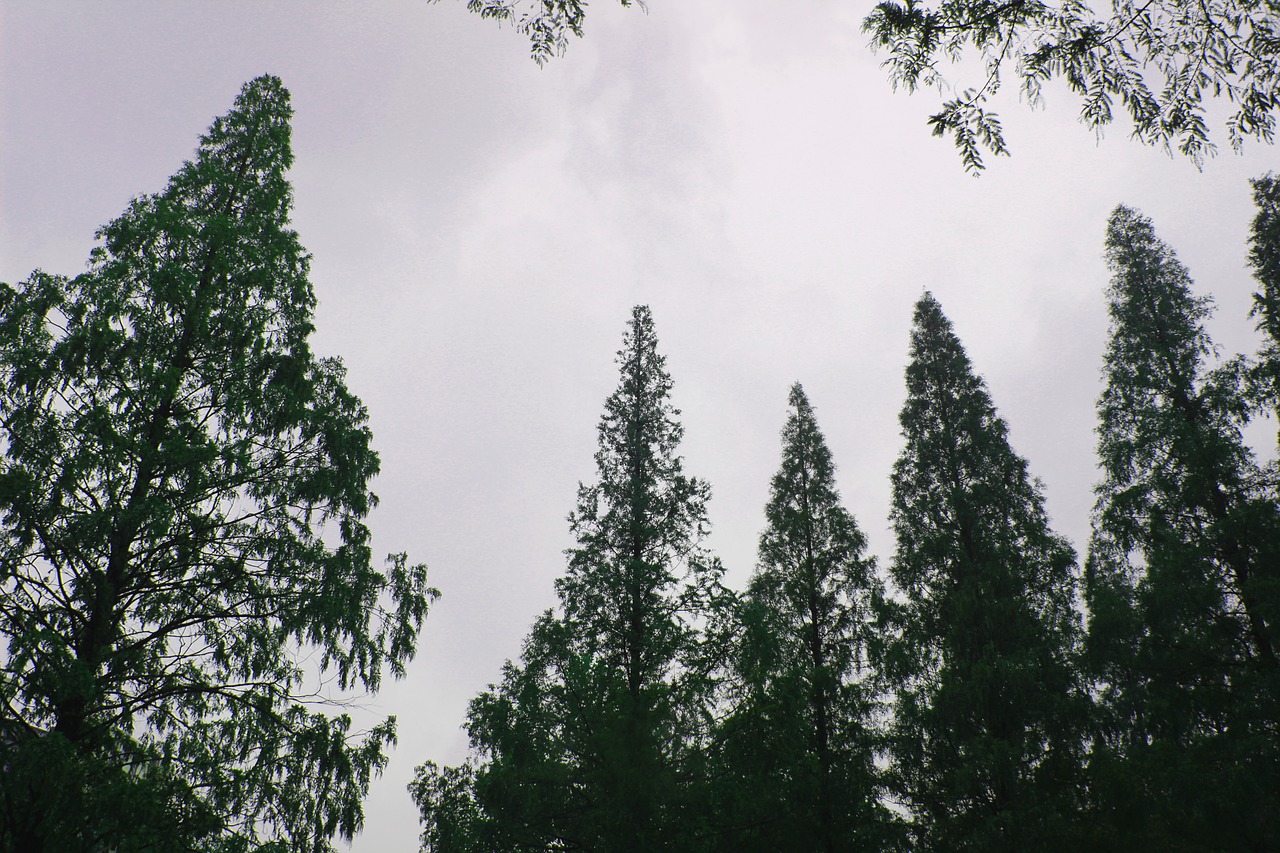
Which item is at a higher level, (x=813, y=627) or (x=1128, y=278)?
(x=1128, y=278)

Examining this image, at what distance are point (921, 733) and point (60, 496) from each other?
14.5 meters

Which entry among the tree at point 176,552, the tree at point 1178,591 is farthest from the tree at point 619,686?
the tree at point 1178,591

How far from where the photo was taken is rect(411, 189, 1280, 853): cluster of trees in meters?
9.63

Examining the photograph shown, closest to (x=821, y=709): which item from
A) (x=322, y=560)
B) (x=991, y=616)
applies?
(x=991, y=616)

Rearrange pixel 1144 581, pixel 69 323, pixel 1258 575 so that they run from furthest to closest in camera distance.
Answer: pixel 1144 581 < pixel 1258 575 < pixel 69 323

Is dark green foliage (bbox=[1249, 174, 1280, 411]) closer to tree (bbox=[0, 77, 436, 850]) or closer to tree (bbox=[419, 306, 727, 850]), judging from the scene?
tree (bbox=[419, 306, 727, 850])

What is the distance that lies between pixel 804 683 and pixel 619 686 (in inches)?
165

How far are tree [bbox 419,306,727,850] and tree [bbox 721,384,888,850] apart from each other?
3.21 feet

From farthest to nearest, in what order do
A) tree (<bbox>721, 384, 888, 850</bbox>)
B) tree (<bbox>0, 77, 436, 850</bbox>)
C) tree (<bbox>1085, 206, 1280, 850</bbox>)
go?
tree (<bbox>721, 384, 888, 850</bbox>) → tree (<bbox>1085, 206, 1280, 850</bbox>) → tree (<bbox>0, 77, 436, 850</bbox>)

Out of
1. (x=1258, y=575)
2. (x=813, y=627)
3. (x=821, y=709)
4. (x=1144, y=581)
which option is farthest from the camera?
(x=813, y=627)

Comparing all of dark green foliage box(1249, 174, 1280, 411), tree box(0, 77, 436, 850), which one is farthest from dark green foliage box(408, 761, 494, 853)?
dark green foliage box(1249, 174, 1280, 411)

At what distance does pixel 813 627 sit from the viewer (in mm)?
16406

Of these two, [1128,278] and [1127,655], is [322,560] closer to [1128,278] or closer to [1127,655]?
[1127,655]

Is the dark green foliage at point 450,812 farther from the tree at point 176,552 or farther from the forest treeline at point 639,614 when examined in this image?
the tree at point 176,552
